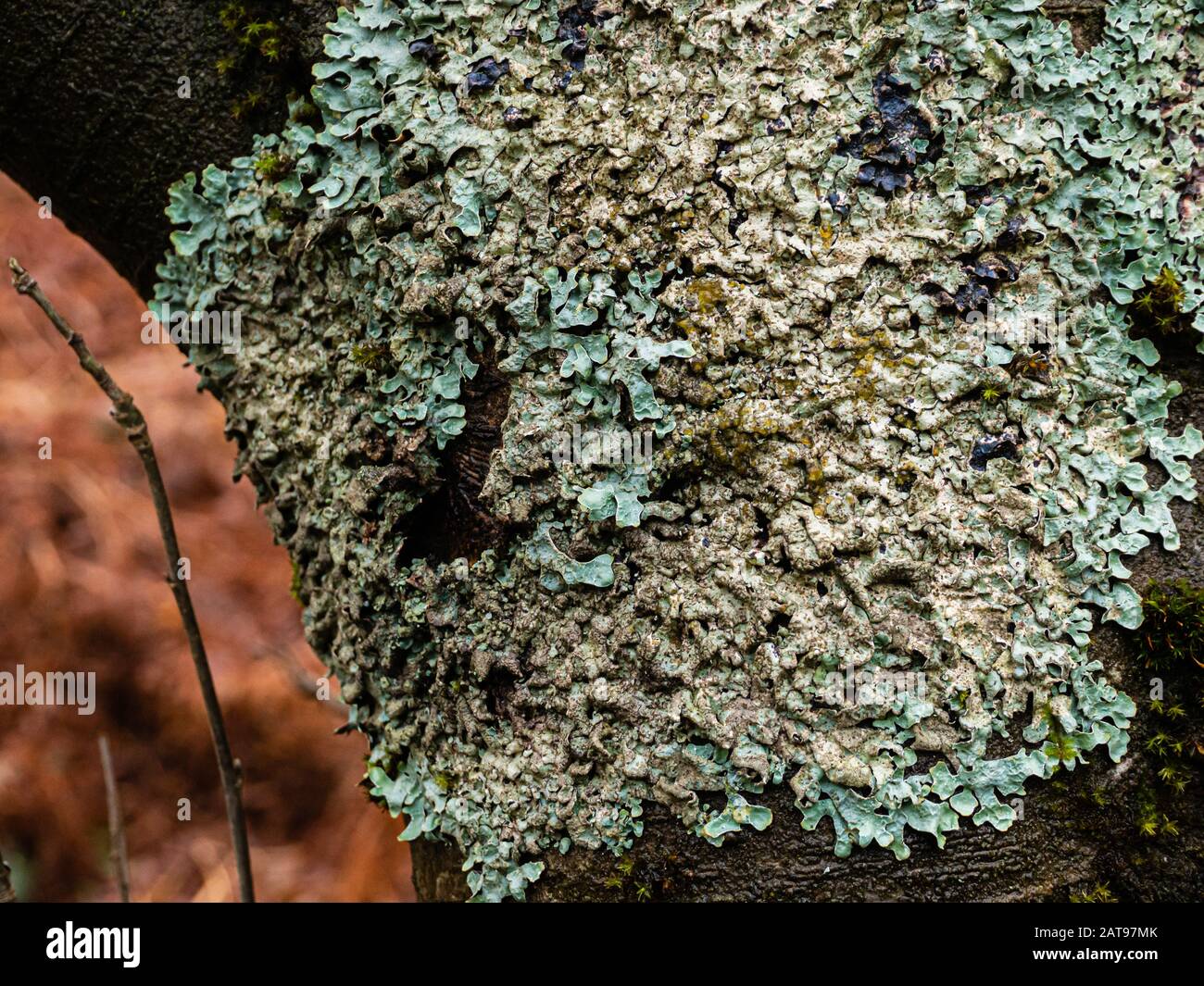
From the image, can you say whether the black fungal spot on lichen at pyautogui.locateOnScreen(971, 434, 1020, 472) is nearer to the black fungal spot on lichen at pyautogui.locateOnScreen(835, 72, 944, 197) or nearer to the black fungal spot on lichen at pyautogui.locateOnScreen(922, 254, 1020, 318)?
the black fungal spot on lichen at pyautogui.locateOnScreen(922, 254, 1020, 318)

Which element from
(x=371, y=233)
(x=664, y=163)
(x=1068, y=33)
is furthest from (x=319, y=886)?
(x=1068, y=33)

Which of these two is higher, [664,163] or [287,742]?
[664,163]

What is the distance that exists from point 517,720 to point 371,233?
2.22 feet

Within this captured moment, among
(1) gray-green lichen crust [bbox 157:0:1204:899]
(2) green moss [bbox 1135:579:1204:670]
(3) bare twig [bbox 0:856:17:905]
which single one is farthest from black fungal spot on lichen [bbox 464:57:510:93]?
(3) bare twig [bbox 0:856:17:905]

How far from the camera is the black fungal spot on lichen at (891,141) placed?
116 cm

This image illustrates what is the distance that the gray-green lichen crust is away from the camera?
1.13 m

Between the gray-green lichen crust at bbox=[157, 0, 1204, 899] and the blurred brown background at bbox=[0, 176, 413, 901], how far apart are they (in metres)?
2.50

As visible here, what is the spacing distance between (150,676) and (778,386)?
334cm

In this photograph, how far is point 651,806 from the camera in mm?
1163

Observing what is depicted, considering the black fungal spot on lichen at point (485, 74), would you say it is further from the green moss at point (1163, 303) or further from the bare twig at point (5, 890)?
the bare twig at point (5, 890)
